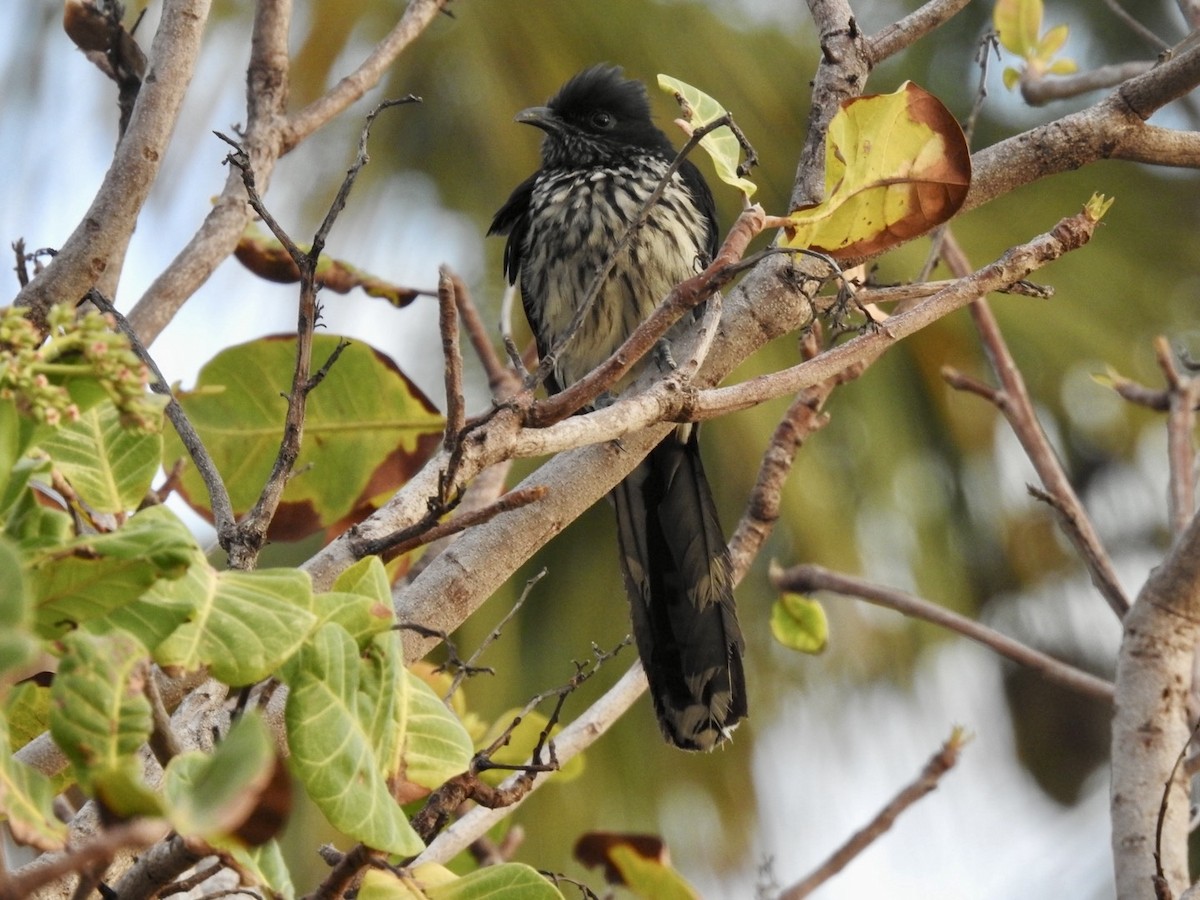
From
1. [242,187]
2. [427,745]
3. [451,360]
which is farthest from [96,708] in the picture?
[242,187]

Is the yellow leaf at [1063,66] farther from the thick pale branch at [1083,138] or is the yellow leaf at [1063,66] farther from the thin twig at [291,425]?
the thin twig at [291,425]

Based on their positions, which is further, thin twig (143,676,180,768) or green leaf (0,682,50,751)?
green leaf (0,682,50,751)

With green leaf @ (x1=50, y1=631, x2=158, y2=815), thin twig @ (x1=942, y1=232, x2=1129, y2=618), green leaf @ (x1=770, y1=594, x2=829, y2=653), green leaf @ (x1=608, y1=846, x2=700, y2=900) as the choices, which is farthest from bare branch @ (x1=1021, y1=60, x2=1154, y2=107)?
green leaf @ (x1=50, y1=631, x2=158, y2=815)

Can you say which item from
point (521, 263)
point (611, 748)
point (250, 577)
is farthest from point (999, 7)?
point (611, 748)

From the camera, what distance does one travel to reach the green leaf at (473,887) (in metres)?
1.02

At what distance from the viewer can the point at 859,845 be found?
2.05m

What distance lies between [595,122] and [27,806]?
318 centimetres

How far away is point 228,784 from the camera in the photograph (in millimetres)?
647

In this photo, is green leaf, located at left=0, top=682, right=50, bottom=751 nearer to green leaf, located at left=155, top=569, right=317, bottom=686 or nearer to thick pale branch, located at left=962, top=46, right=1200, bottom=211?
green leaf, located at left=155, top=569, right=317, bottom=686

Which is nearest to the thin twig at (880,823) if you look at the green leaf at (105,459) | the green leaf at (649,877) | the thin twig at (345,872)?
the green leaf at (649,877)

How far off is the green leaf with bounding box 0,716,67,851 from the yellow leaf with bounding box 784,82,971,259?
37.9 inches

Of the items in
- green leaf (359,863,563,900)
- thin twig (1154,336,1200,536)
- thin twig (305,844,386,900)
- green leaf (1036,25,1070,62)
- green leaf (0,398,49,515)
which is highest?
green leaf (0,398,49,515)

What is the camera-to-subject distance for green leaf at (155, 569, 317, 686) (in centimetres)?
84

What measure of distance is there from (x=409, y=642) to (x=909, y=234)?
0.76 m
